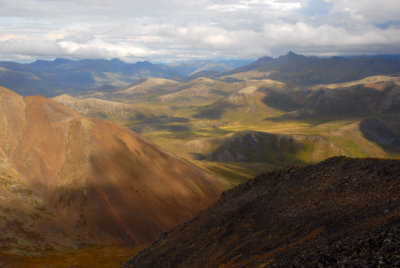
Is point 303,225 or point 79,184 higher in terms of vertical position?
point 303,225

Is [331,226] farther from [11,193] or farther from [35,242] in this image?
[11,193]

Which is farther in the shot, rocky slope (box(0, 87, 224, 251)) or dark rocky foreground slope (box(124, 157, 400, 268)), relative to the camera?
rocky slope (box(0, 87, 224, 251))

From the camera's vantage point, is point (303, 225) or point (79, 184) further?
point (79, 184)

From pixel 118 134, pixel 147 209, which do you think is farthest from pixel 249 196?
pixel 118 134

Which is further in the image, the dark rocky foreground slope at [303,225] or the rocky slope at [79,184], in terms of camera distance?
the rocky slope at [79,184]
